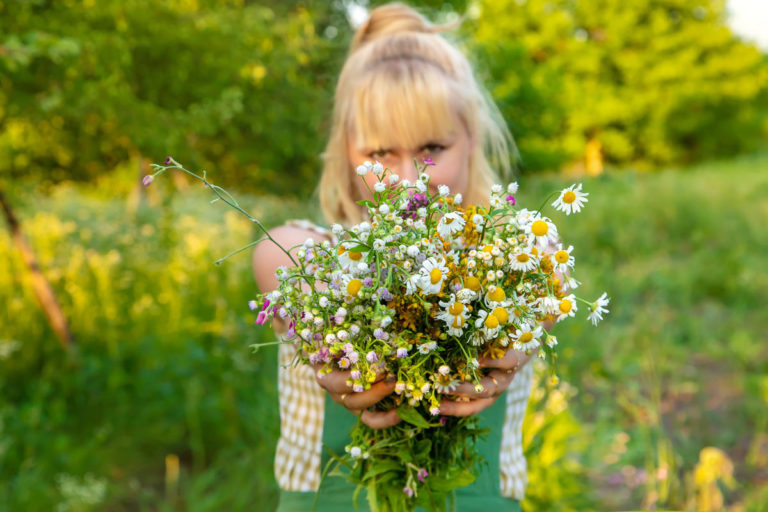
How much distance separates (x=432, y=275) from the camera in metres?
0.95

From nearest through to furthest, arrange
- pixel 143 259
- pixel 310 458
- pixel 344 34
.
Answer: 1. pixel 310 458
2. pixel 143 259
3. pixel 344 34

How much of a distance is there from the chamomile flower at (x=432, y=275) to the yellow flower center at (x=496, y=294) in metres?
0.08

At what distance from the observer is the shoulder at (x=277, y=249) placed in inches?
61.9

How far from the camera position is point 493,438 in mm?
1725

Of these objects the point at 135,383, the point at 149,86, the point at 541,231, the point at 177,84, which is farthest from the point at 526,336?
the point at 135,383

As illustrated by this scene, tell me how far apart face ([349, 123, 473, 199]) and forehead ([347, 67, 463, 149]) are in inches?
0.5

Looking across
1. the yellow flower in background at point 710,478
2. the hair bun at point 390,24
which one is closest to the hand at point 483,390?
the hair bun at point 390,24

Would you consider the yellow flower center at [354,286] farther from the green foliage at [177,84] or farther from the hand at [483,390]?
the green foliage at [177,84]

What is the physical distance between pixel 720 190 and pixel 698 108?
2118 cm

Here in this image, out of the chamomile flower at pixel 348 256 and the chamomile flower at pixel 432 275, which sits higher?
the chamomile flower at pixel 348 256

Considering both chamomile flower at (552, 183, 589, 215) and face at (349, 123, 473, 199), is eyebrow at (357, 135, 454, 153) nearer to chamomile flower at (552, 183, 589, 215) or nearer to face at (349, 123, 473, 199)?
face at (349, 123, 473, 199)

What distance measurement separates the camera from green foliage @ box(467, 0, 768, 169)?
27078mm

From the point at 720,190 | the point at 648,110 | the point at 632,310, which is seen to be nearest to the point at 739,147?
the point at 648,110

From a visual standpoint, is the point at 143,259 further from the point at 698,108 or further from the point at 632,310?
the point at 698,108
